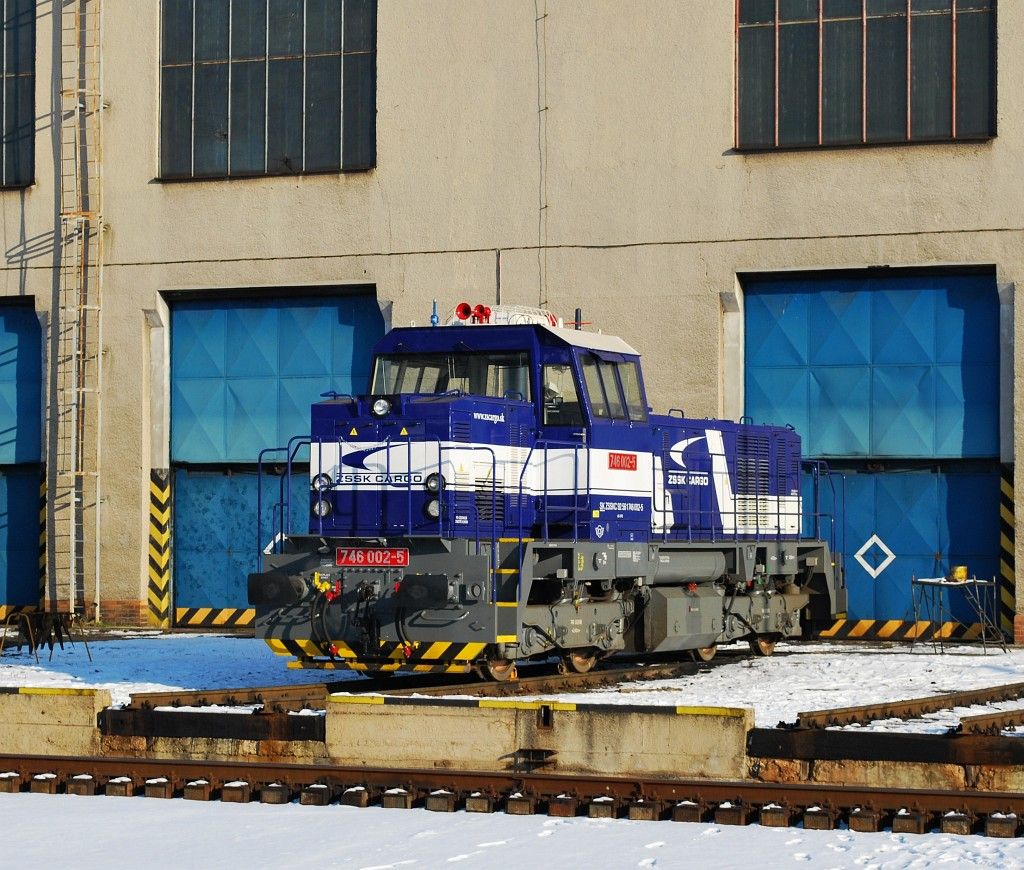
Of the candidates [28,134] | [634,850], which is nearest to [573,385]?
[634,850]

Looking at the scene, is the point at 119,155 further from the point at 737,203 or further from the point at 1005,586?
the point at 1005,586

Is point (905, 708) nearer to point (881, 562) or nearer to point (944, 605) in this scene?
point (944, 605)

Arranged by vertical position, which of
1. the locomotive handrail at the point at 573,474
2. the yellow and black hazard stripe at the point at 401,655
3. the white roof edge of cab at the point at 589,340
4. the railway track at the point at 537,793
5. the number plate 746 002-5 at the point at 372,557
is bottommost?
the railway track at the point at 537,793

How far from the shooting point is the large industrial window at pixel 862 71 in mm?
22938

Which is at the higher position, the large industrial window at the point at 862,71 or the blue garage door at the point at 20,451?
the large industrial window at the point at 862,71

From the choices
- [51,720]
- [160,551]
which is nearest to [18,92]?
[160,551]

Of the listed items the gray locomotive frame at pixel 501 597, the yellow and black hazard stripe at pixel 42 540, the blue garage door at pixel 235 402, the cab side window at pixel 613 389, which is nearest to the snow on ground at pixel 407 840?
the gray locomotive frame at pixel 501 597

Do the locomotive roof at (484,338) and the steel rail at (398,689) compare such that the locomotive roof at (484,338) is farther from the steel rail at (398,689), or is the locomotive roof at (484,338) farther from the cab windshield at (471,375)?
the steel rail at (398,689)

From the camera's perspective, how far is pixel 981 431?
2305cm

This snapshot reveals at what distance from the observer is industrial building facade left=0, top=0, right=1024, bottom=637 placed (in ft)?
75.8

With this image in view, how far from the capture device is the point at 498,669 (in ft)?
51.3

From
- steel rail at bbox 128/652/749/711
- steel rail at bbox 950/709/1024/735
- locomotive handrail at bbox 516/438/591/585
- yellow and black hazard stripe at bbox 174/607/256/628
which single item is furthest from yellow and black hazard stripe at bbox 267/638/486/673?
yellow and black hazard stripe at bbox 174/607/256/628

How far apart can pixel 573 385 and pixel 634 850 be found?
747 centimetres

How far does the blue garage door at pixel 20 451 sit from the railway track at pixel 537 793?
15.6 metres
